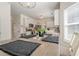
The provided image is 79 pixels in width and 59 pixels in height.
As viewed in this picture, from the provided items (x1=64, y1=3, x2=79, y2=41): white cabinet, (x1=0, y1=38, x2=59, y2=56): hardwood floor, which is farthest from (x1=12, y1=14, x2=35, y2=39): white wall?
(x1=64, y1=3, x2=79, y2=41): white cabinet

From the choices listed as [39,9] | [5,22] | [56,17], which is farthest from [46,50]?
[5,22]

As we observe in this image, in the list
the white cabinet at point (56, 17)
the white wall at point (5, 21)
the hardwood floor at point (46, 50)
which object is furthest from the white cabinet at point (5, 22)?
the white cabinet at point (56, 17)

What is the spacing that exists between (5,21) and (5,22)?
0.02 m

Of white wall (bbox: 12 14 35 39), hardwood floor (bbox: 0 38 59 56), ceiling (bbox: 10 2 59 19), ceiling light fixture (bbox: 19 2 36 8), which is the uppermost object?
ceiling light fixture (bbox: 19 2 36 8)

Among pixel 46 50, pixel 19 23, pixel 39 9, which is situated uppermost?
pixel 39 9

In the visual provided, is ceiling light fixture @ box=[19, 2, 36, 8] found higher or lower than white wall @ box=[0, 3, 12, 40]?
higher

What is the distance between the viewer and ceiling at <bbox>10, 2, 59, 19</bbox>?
59.9 inches

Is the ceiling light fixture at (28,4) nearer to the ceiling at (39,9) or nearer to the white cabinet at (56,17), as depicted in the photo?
the ceiling at (39,9)

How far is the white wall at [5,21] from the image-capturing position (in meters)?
1.50

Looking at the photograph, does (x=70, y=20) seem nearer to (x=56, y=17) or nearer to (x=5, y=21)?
(x=56, y=17)

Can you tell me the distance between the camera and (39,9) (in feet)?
5.10

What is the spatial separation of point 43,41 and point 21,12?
0.57m

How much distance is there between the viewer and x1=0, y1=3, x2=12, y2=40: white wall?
4.92 feet

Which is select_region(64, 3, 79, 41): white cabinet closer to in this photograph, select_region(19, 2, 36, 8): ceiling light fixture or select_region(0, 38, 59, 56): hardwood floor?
select_region(0, 38, 59, 56): hardwood floor
